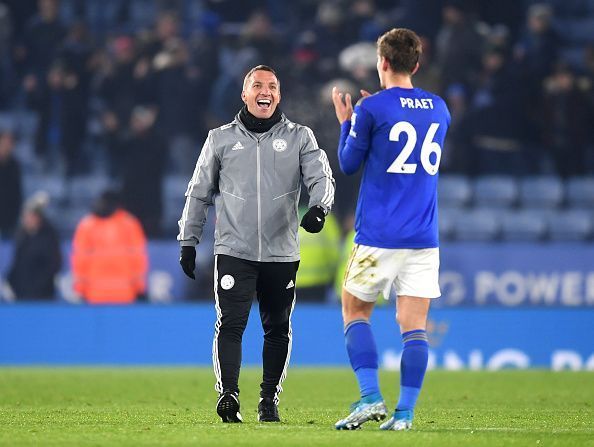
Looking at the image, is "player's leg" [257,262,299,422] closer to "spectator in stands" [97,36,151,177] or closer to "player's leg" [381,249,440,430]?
"player's leg" [381,249,440,430]

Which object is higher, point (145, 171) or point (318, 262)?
point (145, 171)

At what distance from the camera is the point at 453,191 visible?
57.4 ft

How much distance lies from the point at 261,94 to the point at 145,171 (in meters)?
10.5

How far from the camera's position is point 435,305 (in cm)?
1477

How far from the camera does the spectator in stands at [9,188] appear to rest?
16891 mm

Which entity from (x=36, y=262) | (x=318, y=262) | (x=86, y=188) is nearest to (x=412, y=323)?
(x=318, y=262)

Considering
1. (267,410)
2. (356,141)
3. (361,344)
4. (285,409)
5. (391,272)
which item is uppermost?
(356,141)

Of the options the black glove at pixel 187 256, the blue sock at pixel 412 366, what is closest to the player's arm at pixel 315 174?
the black glove at pixel 187 256

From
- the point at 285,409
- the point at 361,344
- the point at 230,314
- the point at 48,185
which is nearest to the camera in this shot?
the point at 361,344

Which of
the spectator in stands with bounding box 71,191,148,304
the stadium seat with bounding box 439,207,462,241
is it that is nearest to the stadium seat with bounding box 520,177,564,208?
the stadium seat with bounding box 439,207,462,241

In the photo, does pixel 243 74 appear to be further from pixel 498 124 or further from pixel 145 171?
pixel 498 124

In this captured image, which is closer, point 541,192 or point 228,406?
point 228,406

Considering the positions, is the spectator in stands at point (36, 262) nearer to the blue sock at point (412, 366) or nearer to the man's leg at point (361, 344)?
the man's leg at point (361, 344)

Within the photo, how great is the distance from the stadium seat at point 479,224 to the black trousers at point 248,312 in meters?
10.4
